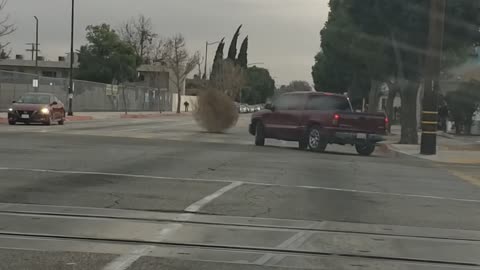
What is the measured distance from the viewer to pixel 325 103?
2186cm

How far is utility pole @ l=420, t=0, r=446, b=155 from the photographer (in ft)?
72.8

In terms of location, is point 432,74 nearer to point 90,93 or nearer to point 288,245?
point 288,245

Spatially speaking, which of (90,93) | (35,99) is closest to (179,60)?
(90,93)

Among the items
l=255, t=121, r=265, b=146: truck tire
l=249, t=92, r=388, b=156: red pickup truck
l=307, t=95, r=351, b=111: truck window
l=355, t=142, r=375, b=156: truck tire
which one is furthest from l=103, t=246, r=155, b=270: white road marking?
l=255, t=121, r=265, b=146: truck tire

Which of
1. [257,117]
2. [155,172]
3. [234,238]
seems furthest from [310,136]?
[234,238]

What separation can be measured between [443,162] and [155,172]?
10189 millimetres

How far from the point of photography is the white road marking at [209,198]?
9359 mm

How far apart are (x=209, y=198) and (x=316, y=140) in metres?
11.7

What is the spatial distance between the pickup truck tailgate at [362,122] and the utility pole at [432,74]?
5.85 feet

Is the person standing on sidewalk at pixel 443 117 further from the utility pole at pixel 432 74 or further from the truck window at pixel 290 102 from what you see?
the truck window at pixel 290 102

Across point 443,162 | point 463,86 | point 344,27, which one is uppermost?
point 344,27

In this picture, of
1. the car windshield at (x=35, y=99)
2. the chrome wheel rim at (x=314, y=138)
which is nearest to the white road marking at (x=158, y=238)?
the chrome wheel rim at (x=314, y=138)

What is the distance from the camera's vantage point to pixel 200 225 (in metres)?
8.26

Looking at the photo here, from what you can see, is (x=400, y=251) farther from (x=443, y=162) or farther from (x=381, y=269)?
(x=443, y=162)
